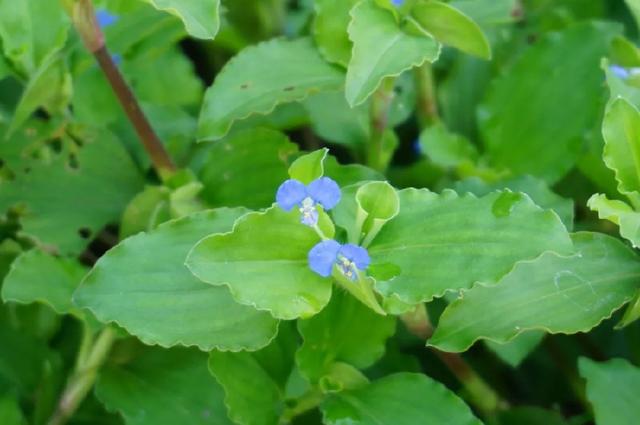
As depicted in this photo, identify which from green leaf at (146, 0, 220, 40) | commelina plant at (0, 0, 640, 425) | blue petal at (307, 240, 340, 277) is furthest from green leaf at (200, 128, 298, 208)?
blue petal at (307, 240, 340, 277)

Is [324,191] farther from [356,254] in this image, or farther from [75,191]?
[75,191]

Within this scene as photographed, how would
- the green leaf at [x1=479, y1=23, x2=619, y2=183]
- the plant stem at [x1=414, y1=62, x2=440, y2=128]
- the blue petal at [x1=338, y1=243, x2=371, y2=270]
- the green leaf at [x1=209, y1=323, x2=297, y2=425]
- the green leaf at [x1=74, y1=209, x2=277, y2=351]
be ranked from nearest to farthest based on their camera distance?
the blue petal at [x1=338, y1=243, x2=371, y2=270] < the green leaf at [x1=74, y1=209, x2=277, y2=351] < the green leaf at [x1=209, y1=323, x2=297, y2=425] < the green leaf at [x1=479, y1=23, x2=619, y2=183] < the plant stem at [x1=414, y1=62, x2=440, y2=128]

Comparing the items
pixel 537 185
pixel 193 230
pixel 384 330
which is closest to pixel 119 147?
pixel 193 230

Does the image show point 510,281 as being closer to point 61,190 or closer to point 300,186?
point 300,186

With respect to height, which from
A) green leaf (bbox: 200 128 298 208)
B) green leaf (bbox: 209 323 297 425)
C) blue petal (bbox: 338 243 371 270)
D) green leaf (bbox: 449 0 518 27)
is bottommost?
green leaf (bbox: 209 323 297 425)

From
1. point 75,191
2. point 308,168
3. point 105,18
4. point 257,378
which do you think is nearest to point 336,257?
point 308,168

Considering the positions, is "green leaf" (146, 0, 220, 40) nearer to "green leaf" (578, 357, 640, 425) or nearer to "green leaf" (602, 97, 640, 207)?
"green leaf" (602, 97, 640, 207)
